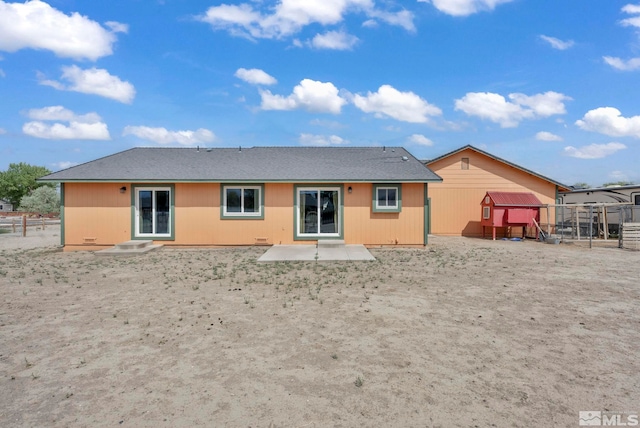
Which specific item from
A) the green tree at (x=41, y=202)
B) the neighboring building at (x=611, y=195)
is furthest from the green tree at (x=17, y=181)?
the neighboring building at (x=611, y=195)

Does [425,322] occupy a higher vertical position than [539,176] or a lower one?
lower

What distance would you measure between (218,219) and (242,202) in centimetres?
103

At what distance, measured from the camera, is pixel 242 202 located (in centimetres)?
1327

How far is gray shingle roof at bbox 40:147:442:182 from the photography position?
12852 mm

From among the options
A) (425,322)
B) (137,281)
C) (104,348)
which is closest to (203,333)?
(104,348)

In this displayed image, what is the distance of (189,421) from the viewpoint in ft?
9.46

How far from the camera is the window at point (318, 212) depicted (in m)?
13.3

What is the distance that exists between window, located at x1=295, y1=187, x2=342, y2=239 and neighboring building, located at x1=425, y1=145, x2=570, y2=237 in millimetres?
6681

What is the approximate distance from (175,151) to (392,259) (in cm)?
1061

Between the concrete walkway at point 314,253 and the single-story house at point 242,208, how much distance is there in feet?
2.68

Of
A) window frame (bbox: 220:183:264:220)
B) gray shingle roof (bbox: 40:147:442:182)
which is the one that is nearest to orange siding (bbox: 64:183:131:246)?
gray shingle roof (bbox: 40:147:442:182)

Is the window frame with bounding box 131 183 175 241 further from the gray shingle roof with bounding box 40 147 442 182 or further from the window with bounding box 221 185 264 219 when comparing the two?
the window with bounding box 221 185 264 219

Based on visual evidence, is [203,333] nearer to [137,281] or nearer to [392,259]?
[137,281]

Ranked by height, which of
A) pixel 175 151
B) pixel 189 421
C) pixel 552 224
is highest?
pixel 175 151
